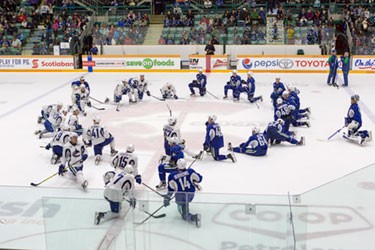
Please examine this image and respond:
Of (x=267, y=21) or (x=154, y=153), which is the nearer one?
(x=154, y=153)

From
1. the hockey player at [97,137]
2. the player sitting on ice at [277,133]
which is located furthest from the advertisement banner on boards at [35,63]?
the player sitting on ice at [277,133]

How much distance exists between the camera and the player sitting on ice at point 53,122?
11.2 meters

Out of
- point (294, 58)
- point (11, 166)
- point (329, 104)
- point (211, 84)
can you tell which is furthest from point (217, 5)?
point (11, 166)

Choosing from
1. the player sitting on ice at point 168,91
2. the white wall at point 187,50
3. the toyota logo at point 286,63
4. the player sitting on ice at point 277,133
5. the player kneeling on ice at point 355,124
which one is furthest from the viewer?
the white wall at point 187,50

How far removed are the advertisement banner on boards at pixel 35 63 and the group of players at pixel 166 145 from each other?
7.69 m

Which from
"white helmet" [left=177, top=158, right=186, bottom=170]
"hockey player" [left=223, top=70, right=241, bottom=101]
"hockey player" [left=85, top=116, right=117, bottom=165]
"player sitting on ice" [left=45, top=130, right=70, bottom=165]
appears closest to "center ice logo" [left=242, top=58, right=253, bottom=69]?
"hockey player" [left=223, top=70, right=241, bottom=101]

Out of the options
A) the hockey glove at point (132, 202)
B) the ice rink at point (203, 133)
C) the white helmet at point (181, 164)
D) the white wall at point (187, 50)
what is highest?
the white wall at point (187, 50)

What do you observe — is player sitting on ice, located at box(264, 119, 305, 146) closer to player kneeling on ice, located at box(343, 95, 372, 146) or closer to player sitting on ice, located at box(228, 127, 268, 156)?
player sitting on ice, located at box(228, 127, 268, 156)

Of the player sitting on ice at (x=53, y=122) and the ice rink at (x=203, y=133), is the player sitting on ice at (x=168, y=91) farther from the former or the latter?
the player sitting on ice at (x=53, y=122)

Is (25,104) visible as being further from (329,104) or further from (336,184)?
(336,184)

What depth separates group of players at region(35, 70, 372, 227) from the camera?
584 centimetres

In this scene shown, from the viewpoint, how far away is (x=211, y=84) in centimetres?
1836

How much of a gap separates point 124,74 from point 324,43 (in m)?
8.13

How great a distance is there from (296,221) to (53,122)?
7.43 meters
